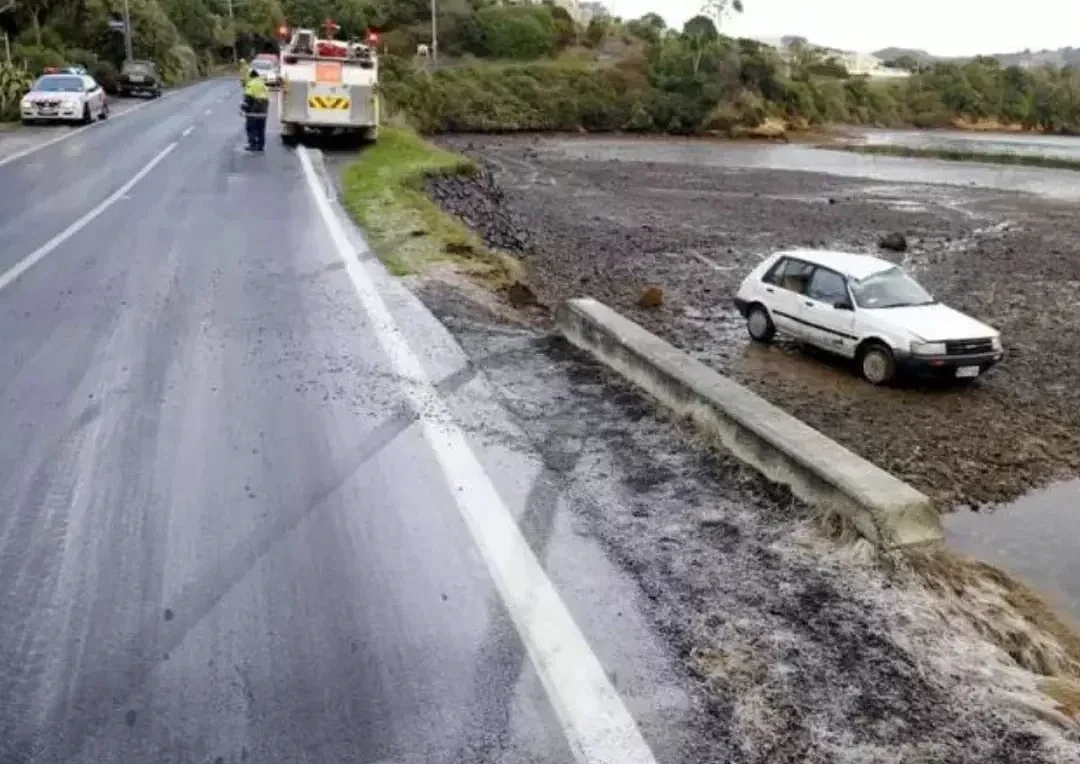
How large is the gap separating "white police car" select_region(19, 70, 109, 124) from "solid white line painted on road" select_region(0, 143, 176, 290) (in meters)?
13.3

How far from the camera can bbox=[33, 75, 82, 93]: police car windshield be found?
34.3m

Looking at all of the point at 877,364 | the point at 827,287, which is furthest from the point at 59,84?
the point at 877,364

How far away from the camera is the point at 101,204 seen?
699 inches

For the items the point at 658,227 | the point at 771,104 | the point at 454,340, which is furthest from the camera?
the point at 771,104

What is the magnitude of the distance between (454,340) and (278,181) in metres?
12.6

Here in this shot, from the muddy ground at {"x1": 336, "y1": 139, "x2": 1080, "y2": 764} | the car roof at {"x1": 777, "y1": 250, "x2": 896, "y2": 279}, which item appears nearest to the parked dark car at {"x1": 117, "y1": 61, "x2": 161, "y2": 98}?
the car roof at {"x1": 777, "y1": 250, "x2": 896, "y2": 279}

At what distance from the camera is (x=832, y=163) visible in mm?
62156

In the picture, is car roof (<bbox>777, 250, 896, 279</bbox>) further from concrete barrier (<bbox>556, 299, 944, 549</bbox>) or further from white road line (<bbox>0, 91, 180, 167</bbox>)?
white road line (<bbox>0, 91, 180, 167</bbox>)

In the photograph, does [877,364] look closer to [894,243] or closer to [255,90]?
[894,243]

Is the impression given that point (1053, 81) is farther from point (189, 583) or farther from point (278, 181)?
point (189, 583)

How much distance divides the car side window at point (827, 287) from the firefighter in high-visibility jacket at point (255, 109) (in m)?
15.0

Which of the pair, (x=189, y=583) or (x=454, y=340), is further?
(x=454, y=340)

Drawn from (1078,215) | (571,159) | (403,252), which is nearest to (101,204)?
(403,252)

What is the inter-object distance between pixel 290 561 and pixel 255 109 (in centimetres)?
2290
